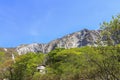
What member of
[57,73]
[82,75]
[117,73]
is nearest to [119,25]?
[117,73]

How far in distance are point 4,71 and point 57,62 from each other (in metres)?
18.6

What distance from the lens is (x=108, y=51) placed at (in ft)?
117

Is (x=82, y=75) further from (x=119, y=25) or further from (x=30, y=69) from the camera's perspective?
(x=119, y=25)

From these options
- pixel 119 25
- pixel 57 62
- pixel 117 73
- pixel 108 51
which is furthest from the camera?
pixel 57 62

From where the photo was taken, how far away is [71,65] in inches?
3258

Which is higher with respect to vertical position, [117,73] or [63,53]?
[63,53]

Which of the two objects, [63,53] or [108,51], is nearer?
[108,51]

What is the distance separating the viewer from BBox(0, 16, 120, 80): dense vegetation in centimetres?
3581

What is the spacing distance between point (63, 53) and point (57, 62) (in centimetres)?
321

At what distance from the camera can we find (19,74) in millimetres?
97875

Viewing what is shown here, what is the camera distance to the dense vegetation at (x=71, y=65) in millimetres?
35812

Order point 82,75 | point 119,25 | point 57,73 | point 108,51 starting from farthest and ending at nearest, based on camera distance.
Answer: point 57,73 → point 82,75 → point 108,51 → point 119,25

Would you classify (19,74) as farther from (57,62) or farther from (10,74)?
(57,62)

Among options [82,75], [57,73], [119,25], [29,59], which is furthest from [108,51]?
[29,59]
